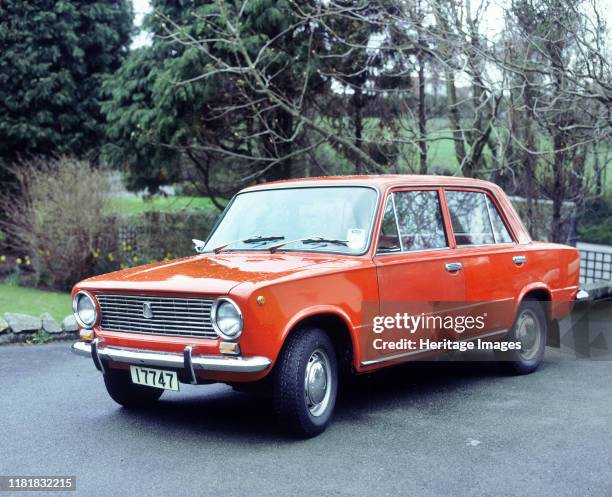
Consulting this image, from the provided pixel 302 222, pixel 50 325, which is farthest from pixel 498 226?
pixel 50 325

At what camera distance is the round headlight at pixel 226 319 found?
474 cm

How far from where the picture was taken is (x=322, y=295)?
5.10 m

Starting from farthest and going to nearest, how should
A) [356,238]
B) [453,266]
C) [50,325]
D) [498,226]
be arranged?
[50,325] → [498,226] → [453,266] → [356,238]

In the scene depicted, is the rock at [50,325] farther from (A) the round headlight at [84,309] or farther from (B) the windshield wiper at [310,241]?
(B) the windshield wiper at [310,241]

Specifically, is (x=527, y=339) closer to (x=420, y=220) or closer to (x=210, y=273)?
(x=420, y=220)

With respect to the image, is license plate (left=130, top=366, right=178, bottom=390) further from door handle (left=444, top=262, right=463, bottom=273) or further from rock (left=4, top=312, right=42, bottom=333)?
rock (left=4, top=312, right=42, bottom=333)

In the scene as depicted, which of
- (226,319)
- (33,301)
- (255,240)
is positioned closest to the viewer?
(226,319)

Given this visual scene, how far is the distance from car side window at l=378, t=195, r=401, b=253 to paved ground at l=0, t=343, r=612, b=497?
126 centimetres

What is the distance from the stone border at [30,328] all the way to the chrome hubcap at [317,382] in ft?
15.6

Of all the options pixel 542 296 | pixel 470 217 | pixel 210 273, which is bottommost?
pixel 542 296

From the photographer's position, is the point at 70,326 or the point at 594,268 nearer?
the point at 70,326

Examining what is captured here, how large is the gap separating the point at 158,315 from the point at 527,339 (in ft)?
12.3

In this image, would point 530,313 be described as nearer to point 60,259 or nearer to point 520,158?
point 520,158

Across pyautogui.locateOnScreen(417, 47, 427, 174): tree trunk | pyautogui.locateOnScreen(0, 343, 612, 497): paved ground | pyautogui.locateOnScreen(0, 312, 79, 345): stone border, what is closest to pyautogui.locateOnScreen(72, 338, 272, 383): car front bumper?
pyautogui.locateOnScreen(0, 343, 612, 497): paved ground
